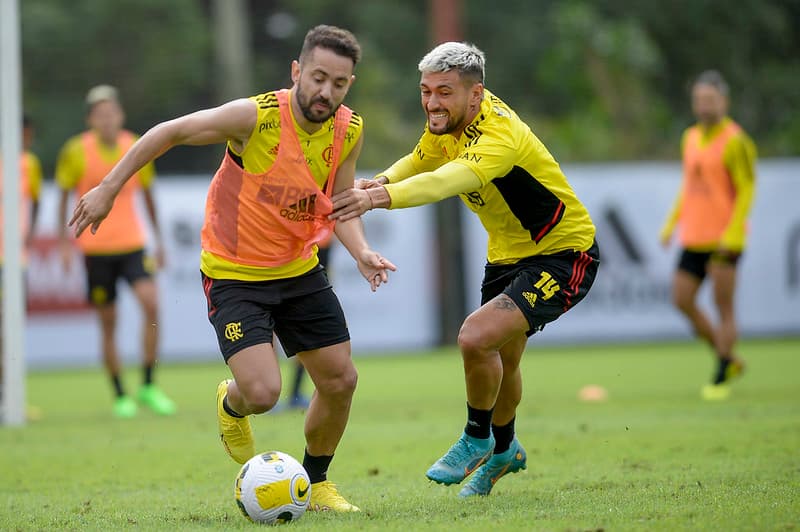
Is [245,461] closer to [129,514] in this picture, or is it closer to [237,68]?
[129,514]

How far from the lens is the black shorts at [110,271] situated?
440 inches

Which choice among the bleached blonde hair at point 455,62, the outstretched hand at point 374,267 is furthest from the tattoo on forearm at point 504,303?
the bleached blonde hair at point 455,62

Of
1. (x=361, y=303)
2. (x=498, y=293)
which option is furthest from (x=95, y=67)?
(x=498, y=293)

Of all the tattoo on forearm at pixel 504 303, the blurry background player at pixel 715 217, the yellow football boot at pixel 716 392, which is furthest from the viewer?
the blurry background player at pixel 715 217

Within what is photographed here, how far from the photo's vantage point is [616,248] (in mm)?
17797

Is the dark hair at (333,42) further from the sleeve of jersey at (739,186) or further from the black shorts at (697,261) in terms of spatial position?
the black shorts at (697,261)

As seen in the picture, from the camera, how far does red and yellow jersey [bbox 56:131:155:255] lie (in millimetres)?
11180

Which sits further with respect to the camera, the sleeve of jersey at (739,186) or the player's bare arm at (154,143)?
the sleeve of jersey at (739,186)

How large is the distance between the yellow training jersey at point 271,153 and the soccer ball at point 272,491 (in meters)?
0.99

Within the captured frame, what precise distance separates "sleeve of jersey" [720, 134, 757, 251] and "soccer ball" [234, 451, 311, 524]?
6459 millimetres

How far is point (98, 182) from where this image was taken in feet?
36.7

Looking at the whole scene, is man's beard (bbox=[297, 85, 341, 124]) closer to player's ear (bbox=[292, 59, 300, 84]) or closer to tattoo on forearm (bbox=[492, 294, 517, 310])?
player's ear (bbox=[292, 59, 300, 84])

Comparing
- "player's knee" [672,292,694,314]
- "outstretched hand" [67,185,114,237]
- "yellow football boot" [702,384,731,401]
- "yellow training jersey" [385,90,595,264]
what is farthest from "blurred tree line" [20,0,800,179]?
"outstretched hand" [67,185,114,237]

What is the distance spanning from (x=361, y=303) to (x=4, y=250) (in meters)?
7.81
